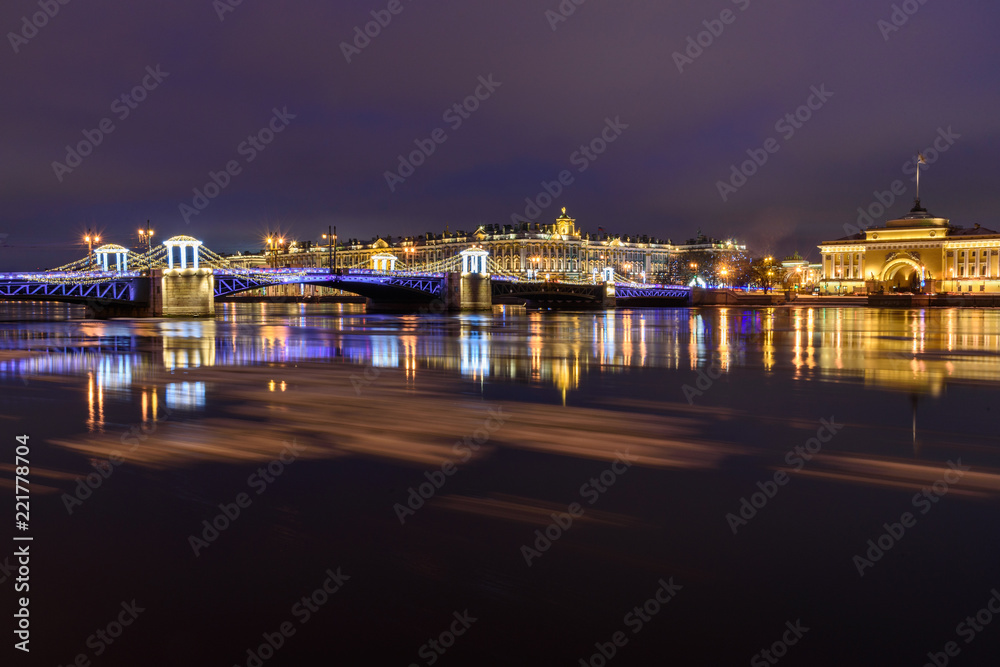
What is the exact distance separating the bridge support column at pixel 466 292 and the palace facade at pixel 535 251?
58529 mm

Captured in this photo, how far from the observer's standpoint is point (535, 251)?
463 feet

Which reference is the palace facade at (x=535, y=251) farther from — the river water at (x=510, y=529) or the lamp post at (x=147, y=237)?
the river water at (x=510, y=529)

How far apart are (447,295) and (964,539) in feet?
205

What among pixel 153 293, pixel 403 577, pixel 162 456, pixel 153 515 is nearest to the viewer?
pixel 403 577

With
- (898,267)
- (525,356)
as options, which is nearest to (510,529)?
(525,356)

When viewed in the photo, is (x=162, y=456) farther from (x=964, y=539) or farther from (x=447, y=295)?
(x=447, y=295)

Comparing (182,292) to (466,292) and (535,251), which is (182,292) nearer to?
(466,292)

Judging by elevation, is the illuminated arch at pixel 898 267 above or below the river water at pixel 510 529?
above

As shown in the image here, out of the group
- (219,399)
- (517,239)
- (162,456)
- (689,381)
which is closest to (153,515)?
(162,456)

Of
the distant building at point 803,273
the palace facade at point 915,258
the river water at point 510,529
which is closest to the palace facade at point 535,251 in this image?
the distant building at point 803,273

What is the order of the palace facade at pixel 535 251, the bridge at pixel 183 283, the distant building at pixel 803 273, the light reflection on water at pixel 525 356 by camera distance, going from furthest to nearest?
1. the palace facade at pixel 535 251
2. the distant building at pixel 803 273
3. the bridge at pixel 183 283
4. the light reflection on water at pixel 525 356

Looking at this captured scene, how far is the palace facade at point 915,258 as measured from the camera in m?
99.9

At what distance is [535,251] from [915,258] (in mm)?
60762

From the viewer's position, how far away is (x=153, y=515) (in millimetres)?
5469
